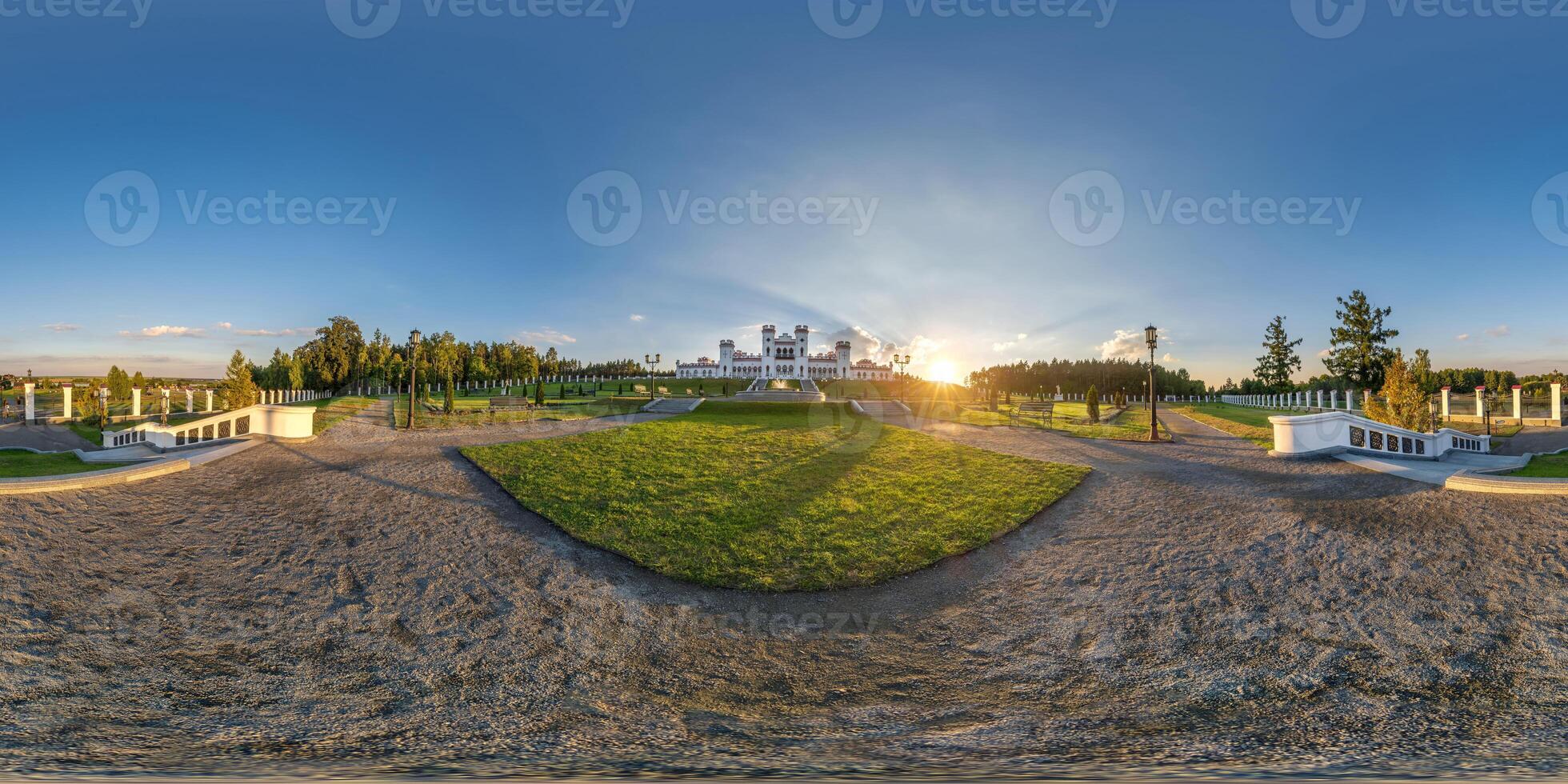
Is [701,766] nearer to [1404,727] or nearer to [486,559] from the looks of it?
[1404,727]

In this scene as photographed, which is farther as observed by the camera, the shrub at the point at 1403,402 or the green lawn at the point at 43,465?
the shrub at the point at 1403,402

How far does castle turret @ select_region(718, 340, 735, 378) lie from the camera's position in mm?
120375

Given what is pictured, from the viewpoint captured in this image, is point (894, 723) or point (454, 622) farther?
point (454, 622)

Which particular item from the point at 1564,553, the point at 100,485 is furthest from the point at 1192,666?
the point at 100,485

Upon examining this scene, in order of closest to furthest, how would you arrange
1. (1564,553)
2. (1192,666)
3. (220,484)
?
1. (1192,666)
2. (1564,553)
3. (220,484)

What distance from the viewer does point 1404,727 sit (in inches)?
160

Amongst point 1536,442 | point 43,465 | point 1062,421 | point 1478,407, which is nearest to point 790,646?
point 43,465

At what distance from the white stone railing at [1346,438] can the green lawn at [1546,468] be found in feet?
7.64

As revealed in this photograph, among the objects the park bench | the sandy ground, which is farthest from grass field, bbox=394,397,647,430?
the park bench

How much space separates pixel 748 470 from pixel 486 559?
18.6 feet

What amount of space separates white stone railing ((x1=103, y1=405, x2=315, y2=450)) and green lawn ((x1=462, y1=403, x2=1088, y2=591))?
24.9ft

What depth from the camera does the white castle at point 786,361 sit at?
11769 cm

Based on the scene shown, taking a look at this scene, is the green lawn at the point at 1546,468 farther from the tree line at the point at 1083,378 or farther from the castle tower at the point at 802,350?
the castle tower at the point at 802,350

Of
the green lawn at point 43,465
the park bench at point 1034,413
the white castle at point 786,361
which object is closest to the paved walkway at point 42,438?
the green lawn at point 43,465
